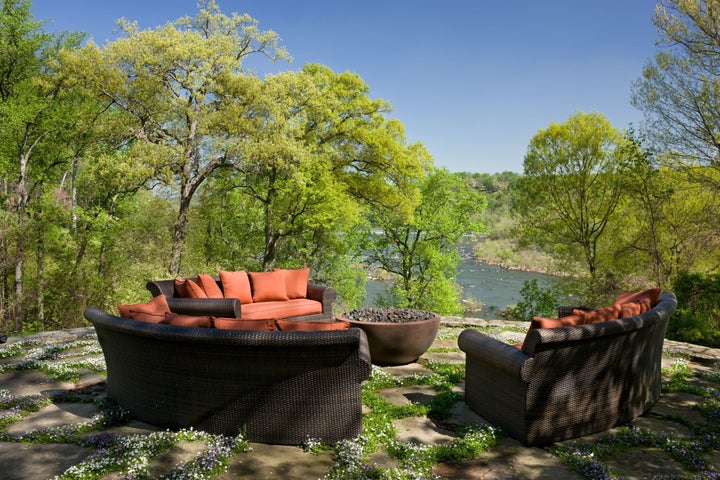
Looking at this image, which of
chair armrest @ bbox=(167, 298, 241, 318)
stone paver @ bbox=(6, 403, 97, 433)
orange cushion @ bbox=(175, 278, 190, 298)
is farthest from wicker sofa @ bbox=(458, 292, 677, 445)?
orange cushion @ bbox=(175, 278, 190, 298)

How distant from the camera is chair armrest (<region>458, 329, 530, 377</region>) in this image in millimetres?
3287

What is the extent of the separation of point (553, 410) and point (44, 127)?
17.5 meters

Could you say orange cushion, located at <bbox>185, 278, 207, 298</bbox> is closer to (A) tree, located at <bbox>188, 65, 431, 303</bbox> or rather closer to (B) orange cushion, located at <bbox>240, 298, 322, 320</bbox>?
(B) orange cushion, located at <bbox>240, 298, 322, 320</bbox>

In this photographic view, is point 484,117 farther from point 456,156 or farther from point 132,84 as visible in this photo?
point 132,84

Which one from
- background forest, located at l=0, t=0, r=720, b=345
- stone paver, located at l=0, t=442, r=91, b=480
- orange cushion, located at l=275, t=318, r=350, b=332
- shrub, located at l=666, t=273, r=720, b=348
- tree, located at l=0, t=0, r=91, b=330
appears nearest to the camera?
stone paver, located at l=0, t=442, r=91, b=480

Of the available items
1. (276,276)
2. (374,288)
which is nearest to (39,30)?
(276,276)

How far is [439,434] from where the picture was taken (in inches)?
139

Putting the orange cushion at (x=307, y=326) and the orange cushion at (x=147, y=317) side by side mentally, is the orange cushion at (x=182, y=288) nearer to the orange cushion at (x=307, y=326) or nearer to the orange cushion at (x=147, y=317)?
the orange cushion at (x=147, y=317)

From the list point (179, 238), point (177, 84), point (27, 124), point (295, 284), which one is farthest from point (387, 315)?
point (27, 124)

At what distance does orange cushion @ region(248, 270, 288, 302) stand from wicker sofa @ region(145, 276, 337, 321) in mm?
129

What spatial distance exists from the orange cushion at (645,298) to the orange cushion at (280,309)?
431 cm

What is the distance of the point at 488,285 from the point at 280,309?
88.4 feet

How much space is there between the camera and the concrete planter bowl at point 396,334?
5246 mm

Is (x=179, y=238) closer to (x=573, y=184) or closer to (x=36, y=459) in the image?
(x=36, y=459)
